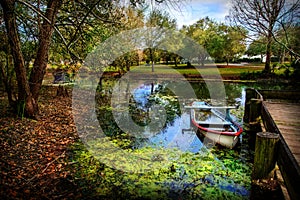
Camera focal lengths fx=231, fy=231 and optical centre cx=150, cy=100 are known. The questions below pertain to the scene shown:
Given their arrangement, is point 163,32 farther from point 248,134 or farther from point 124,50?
point 248,134

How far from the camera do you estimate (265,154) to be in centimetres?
364

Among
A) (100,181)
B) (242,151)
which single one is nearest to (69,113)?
(100,181)

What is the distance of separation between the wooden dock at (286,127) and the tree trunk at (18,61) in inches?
227

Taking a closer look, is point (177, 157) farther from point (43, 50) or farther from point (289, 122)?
point (43, 50)

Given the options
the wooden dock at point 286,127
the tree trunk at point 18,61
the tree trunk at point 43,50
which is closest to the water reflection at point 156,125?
the wooden dock at point 286,127

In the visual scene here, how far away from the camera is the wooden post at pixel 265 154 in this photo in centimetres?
356

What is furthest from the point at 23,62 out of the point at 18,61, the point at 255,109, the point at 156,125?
the point at 255,109

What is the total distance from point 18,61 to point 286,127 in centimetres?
672

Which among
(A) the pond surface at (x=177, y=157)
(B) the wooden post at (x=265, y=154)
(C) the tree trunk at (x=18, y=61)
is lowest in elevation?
(A) the pond surface at (x=177, y=157)

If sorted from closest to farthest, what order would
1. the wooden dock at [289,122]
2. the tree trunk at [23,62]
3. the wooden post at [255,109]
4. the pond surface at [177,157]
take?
the wooden dock at [289,122], the pond surface at [177,157], the tree trunk at [23,62], the wooden post at [255,109]

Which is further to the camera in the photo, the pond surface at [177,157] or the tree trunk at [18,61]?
the tree trunk at [18,61]

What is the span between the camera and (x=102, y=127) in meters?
7.61

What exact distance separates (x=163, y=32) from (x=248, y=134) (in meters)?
→ 23.7

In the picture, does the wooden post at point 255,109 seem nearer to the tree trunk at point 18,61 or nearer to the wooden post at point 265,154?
the wooden post at point 265,154
